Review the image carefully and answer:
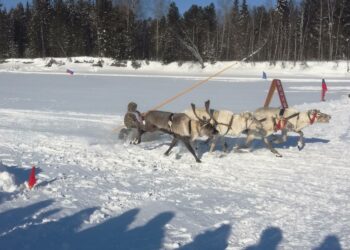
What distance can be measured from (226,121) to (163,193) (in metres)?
3.08

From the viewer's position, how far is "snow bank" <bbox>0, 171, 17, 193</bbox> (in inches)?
260

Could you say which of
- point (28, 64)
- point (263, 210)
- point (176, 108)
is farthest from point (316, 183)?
point (28, 64)

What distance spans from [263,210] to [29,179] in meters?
3.48

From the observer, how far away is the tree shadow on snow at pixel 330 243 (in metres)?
5.26

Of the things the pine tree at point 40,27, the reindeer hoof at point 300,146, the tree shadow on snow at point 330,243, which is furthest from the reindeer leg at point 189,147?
the pine tree at point 40,27

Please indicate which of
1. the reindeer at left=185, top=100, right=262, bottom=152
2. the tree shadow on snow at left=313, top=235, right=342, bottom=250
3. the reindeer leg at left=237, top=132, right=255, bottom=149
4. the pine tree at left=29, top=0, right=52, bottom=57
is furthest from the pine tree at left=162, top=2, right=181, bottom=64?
the tree shadow on snow at left=313, top=235, right=342, bottom=250

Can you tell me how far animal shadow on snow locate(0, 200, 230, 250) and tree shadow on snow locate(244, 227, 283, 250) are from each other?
39cm

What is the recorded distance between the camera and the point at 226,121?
9555 millimetres

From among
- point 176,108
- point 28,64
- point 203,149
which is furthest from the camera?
point 28,64

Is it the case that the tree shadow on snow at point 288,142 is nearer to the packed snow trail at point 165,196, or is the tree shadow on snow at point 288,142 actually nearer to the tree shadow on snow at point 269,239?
the packed snow trail at point 165,196

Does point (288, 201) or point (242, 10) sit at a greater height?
point (242, 10)

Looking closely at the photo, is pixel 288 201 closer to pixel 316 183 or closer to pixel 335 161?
pixel 316 183

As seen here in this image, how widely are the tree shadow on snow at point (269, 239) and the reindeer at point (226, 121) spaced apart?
4.02 m

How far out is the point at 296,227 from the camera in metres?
5.79
